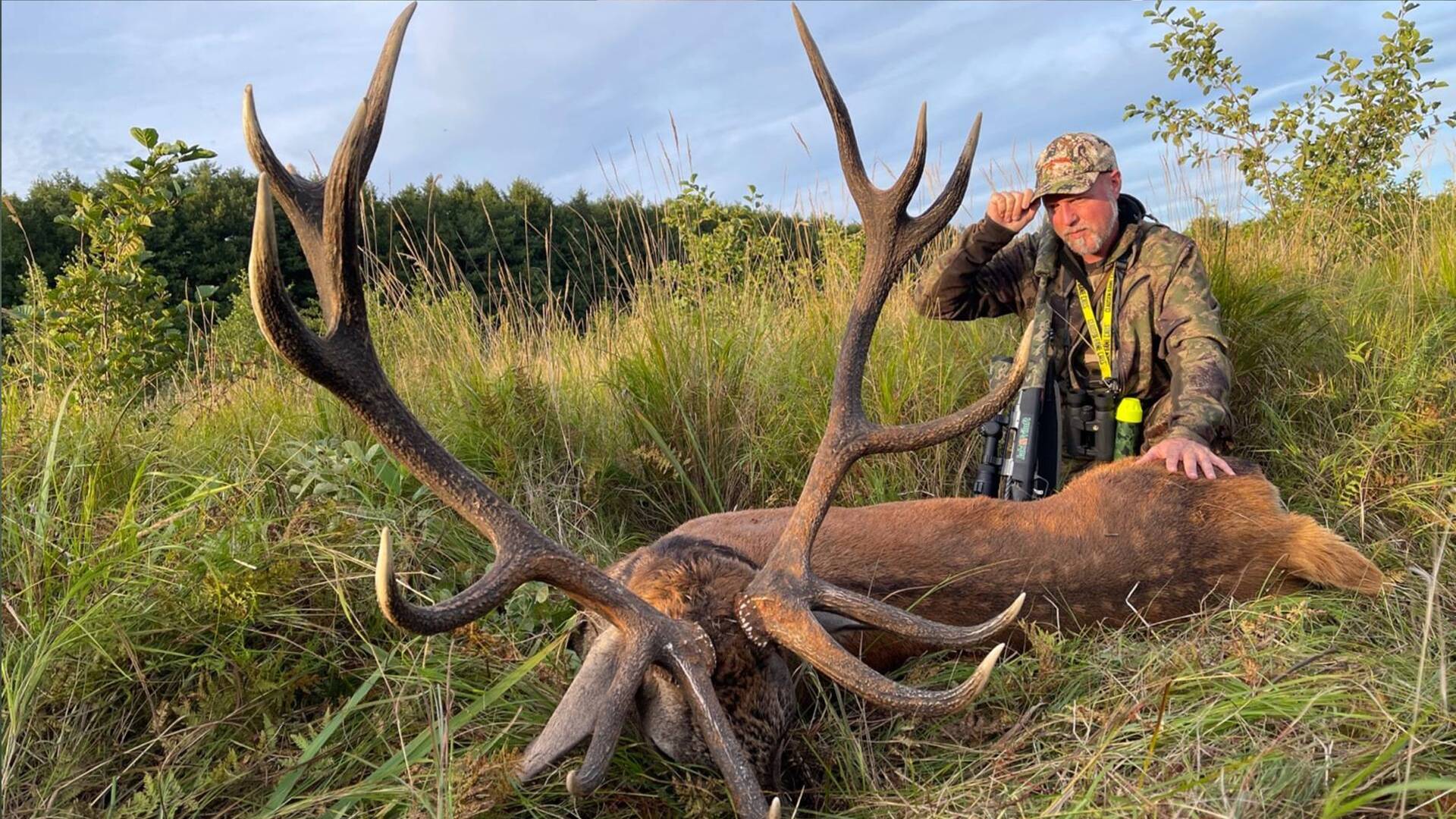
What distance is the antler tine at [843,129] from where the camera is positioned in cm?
256

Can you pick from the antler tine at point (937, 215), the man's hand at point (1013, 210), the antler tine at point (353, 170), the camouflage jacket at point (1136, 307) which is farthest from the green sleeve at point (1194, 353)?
the antler tine at point (353, 170)

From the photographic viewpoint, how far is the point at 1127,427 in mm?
3969

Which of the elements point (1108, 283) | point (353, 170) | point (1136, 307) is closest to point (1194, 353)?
point (1136, 307)

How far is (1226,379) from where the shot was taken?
3.74 metres

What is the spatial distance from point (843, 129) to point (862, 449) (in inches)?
34.3

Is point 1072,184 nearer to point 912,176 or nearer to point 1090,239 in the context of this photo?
point 1090,239

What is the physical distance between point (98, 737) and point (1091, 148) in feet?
12.9

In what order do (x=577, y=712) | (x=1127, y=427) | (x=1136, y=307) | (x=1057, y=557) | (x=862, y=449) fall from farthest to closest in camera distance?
(x=1136, y=307)
(x=1127, y=427)
(x=1057, y=557)
(x=862, y=449)
(x=577, y=712)

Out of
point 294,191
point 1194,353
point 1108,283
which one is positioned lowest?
point 1194,353

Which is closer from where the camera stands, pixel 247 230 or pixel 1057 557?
pixel 1057 557

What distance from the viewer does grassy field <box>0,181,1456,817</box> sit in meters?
2.03

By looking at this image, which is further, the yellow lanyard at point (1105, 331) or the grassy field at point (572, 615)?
the yellow lanyard at point (1105, 331)

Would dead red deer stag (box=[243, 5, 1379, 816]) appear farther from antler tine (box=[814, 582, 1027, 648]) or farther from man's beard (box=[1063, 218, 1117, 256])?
man's beard (box=[1063, 218, 1117, 256])

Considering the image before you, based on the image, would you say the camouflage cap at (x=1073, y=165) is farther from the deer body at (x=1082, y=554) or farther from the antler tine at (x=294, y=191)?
the antler tine at (x=294, y=191)
